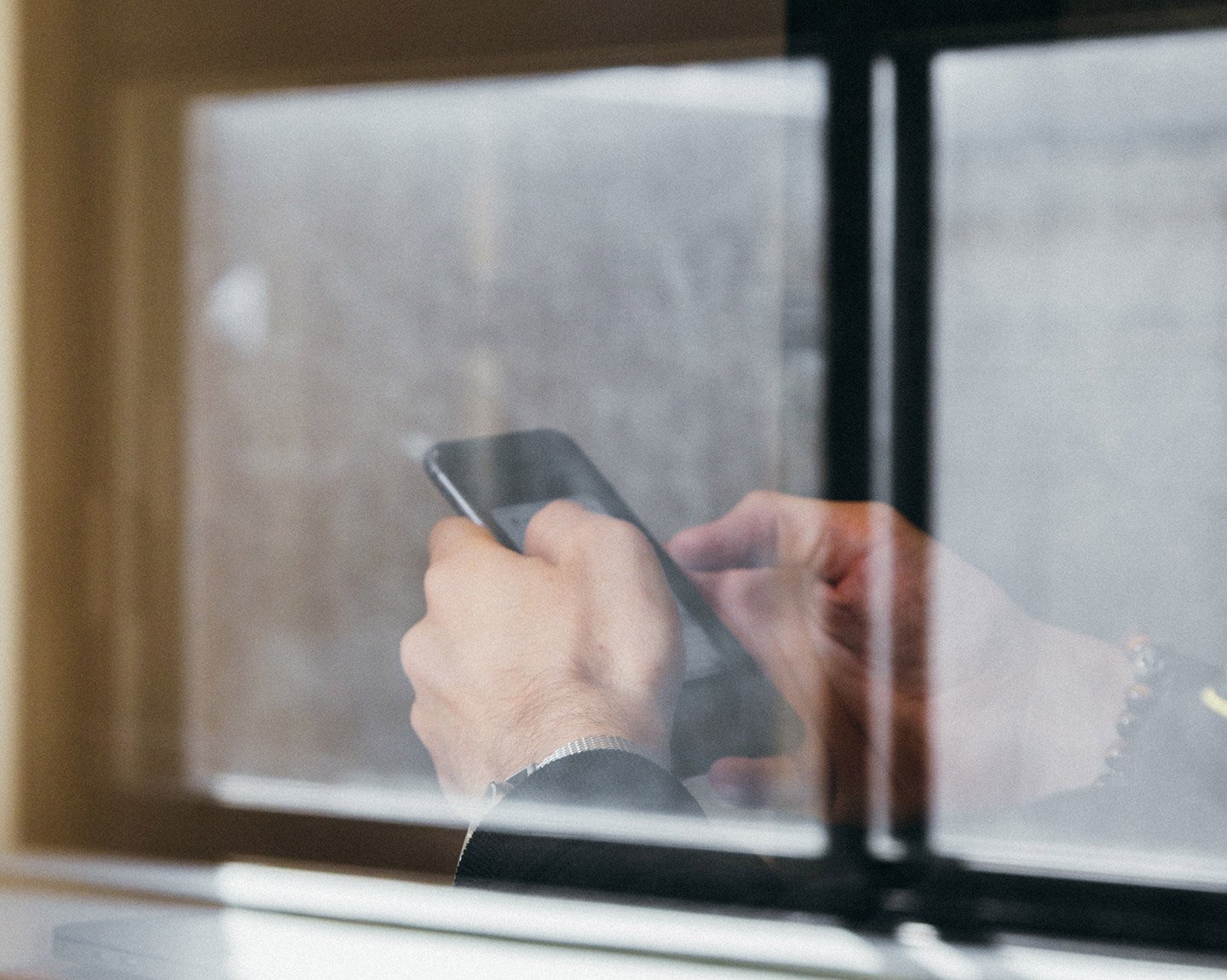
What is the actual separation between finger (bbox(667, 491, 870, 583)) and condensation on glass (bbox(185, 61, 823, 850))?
0.5 inches

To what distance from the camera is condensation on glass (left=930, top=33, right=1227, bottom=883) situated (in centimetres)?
70

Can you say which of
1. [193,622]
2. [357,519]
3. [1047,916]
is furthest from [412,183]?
[1047,916]

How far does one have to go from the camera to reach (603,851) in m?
0.61

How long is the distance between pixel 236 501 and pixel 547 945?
40 centimetres

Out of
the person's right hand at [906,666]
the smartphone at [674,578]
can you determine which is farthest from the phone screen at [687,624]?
the person's right hand at [906,666]

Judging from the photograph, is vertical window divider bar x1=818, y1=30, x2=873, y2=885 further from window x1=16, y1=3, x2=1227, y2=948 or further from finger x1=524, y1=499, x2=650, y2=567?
finger x1=524, y1=499, x2=650, y2=567

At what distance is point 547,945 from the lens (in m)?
0.57

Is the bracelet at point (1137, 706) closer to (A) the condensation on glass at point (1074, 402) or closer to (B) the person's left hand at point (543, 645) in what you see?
(A) the condensation on glass at point (1074, 402)

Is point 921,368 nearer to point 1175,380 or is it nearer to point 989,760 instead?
point 1175,380

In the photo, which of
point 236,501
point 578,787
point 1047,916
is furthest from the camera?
point 236,501

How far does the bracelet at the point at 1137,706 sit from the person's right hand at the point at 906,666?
0.02 m

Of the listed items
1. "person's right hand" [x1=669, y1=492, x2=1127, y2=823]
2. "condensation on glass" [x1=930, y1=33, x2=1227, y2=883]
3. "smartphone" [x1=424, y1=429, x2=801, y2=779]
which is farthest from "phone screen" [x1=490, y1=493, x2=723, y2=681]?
"condensation on glass" [x1=930, y1=33, x2=1227, y2=883]

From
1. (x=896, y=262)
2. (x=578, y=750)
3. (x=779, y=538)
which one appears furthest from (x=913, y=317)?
(x=578, y=750)

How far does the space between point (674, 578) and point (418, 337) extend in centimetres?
25
